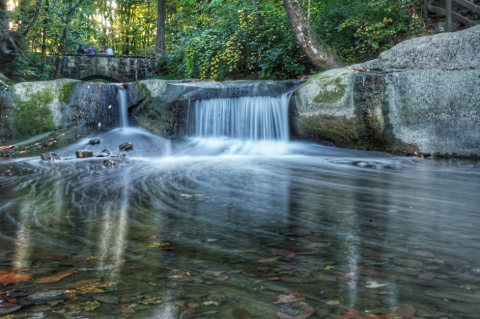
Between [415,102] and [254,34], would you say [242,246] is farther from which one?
[254,34]

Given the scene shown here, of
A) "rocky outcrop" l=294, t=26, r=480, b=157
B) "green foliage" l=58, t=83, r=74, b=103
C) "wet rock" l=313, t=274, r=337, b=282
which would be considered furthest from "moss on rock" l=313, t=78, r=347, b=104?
"wet rock" l=313, t=274, r=337, b=282

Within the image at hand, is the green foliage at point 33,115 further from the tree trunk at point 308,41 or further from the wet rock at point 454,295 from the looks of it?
the wet rock at point 454,295

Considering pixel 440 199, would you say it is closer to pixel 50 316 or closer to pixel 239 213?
pixel 239 213

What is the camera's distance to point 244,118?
10898 millimetres

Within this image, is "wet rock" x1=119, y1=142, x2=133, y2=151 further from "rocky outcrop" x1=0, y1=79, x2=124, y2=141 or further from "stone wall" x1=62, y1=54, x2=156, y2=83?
"stone wall" x1=62, y1=54, x2=156, y2=83

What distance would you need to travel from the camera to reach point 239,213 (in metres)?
3.76

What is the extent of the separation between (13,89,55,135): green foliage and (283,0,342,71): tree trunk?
699 cm

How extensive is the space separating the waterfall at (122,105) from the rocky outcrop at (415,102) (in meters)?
5.51

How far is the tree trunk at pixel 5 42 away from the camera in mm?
14615

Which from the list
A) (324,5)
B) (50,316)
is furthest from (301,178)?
(324,5)

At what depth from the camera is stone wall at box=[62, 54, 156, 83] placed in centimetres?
2325

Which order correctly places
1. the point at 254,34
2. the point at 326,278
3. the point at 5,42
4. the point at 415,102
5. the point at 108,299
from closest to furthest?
the point at 108,299 → the point at 326,278 → the point at 415,102 → the point at 5,42 → the point at 254,34

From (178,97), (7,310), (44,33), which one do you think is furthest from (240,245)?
(44,33)

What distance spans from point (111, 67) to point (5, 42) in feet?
30.5
